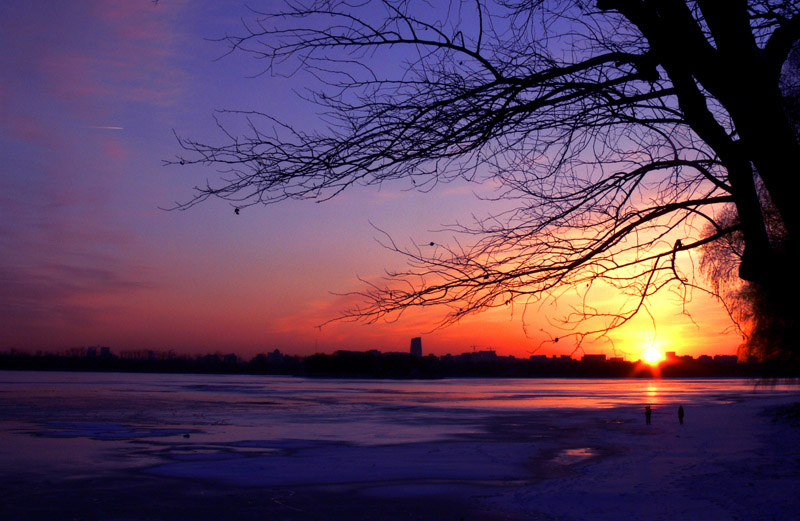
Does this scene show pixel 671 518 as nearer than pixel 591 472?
Yes

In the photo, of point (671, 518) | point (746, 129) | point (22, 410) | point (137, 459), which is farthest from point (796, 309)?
point (22, 410)

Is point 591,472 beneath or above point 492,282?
beneath

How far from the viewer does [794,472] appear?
1719 cm

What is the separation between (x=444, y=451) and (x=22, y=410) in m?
24.3

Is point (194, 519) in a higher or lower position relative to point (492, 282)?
lower

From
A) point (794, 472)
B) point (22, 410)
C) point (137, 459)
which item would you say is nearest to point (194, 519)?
point (137, 459)

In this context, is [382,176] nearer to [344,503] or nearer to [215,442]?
[344,503]

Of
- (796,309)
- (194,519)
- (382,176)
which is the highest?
(382,176)

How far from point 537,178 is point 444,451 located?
17.9 meters

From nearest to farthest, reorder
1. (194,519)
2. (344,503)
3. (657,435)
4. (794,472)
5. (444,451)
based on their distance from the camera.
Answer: (194,519)
(344,503)
(794,472)
(444,451)
(657,435)

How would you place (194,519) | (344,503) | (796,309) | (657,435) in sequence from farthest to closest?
1. (657,435)
2. (344,503)
3. (194,519)
4. (796,309)

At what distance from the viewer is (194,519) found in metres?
12.7

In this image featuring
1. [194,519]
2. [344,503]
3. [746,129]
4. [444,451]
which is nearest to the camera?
[746,129]

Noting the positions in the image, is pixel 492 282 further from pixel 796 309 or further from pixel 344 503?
pixel 344 503
